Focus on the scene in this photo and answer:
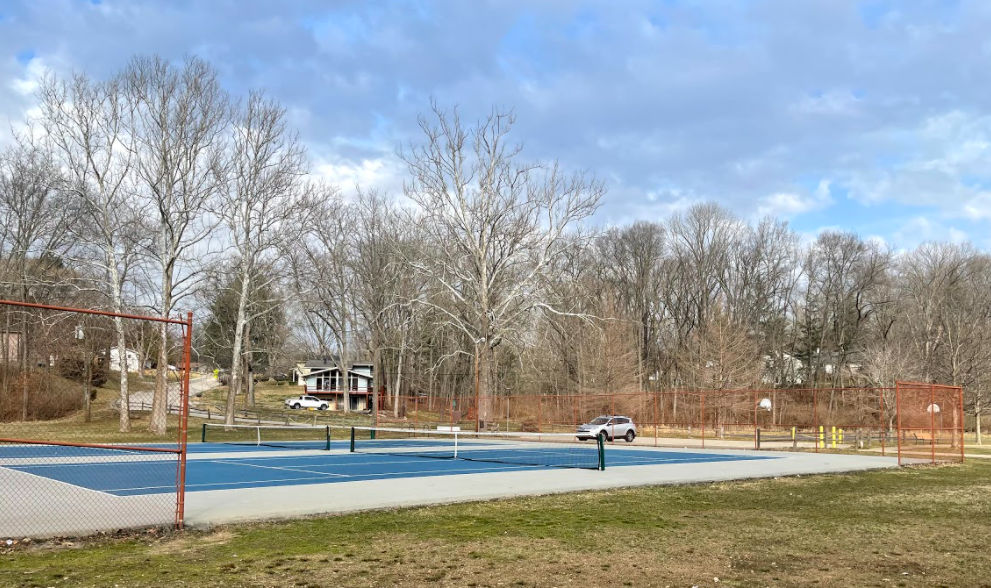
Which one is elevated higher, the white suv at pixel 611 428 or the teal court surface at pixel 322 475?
the teal court surface at pixel 322 475

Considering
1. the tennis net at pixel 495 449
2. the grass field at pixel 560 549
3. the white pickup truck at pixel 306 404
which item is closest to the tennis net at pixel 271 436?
the tennis net at pixel 495 449

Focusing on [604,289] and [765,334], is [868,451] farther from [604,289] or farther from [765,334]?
[765,334]

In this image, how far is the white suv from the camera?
40719mm

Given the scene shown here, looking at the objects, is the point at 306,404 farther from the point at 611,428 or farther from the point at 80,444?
the point at 80,444

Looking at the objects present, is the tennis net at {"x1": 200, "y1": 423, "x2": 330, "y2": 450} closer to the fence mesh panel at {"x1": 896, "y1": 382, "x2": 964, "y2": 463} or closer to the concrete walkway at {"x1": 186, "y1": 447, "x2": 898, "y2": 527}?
the concrete walkway at {"x1": 186, "y1": 447, "x2": 898, "y2": 527}

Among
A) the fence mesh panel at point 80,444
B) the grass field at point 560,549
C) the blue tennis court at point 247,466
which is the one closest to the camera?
the grass field at point 560,549

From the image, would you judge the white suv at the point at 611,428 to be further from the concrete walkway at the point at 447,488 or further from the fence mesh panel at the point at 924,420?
the concrete walkway at the point at 447,488

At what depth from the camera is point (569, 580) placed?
8.38m

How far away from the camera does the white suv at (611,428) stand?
40.7 m

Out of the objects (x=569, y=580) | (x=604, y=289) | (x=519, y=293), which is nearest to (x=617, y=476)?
(x=569, y=580)

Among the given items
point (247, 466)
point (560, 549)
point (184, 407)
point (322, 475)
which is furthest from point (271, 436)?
point (560, 549)

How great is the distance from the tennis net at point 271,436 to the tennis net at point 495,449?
2.16m

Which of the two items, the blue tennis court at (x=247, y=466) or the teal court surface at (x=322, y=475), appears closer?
the teal court surface at (x=322, y=475)

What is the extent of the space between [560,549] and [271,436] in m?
30.5
